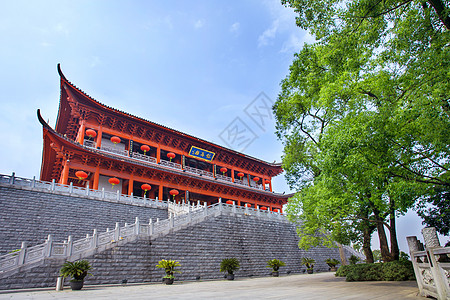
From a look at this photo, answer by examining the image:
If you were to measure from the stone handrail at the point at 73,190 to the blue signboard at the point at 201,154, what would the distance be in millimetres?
6889

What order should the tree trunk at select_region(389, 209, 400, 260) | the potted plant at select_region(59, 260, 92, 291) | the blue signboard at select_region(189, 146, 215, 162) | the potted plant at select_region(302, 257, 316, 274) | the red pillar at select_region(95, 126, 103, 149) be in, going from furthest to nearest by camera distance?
1. the blue signboard at select_region(189, 146, 215, 162)
2. the red pillar at select_region(95, 126, 103, 149)
3. the potted plant at select_region(302, 257, 316, 274)
4. the tree trunk at select_region(389, 209, 400, 260)
5. the potted plant at select_region(59, 260, 92, 291)

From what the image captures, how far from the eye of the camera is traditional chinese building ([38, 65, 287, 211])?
15.4 meters

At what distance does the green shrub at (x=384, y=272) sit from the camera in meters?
7.89

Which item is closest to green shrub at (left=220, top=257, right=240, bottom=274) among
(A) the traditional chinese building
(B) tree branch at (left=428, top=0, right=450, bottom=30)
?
(A) the traditional chinese building

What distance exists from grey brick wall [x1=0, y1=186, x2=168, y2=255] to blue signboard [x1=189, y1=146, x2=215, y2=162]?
9.01 metres

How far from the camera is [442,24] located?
5246mm

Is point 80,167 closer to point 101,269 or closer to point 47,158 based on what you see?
point 47,158

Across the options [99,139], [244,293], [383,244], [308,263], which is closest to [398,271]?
[383,244]

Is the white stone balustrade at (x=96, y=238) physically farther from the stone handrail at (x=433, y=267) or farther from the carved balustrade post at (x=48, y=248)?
the stone handrail at (x=433, y=267)

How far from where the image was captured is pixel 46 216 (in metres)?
11.3

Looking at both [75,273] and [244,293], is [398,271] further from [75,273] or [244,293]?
[75,273]

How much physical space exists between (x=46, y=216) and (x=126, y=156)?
649 cm

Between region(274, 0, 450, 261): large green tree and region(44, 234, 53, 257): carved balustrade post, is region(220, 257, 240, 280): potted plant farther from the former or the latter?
region(44, 234, 53, 257): carved balustrade post

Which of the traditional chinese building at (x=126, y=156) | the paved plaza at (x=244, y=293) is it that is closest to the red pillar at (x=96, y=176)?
the traditional chinese building at (x=126, y=156)
